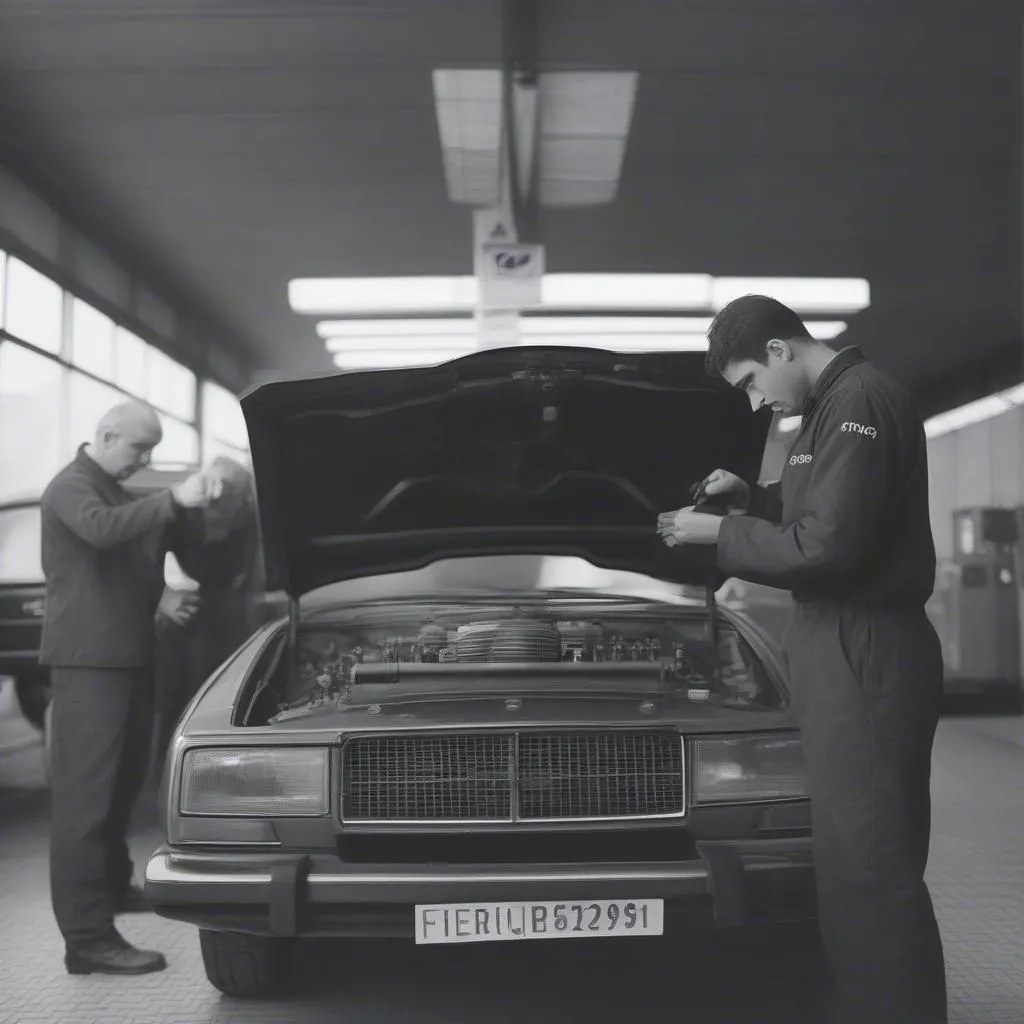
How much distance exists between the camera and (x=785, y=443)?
9469mm

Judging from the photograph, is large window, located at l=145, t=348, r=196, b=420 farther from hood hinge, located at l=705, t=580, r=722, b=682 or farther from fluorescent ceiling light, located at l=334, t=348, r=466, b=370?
hood hinge, located at l=705, t=580, r=722, b=682

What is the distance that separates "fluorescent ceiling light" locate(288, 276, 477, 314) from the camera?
36.4 ft

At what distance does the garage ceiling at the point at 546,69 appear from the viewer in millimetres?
6293

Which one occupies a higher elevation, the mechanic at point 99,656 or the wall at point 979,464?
the wall at point 979,464

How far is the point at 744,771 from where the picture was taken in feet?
8.98

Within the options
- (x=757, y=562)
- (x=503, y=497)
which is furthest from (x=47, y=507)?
(x=757, y=562)

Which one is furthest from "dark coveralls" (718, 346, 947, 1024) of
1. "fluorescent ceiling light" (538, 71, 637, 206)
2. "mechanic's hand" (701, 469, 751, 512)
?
"fluorescent ceiling light" (538, 71, 637, 206)

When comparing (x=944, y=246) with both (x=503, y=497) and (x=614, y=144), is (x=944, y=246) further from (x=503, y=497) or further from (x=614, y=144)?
(x=503, y=497)

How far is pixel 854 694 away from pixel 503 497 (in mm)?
1601

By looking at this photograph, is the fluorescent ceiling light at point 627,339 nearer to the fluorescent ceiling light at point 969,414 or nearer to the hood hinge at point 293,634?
the fluorescent ceiling light at point 969,414

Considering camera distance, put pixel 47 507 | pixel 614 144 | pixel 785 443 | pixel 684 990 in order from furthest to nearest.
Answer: pixel 785 443, pixel 614 144, pixel 47 507, pixel 684 990

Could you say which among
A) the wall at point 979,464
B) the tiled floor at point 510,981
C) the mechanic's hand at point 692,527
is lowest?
the tiled floor at point 510,981

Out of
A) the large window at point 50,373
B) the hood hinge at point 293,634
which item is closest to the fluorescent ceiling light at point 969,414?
the large window at point 50,373

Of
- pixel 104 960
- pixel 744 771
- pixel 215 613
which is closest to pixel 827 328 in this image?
pixel 215 613
